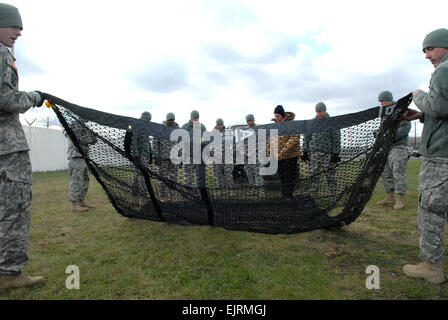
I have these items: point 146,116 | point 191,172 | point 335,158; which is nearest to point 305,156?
point 335,158

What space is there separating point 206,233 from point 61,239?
212 cm

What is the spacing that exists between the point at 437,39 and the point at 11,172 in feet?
14.0

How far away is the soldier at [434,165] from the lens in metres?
2.77

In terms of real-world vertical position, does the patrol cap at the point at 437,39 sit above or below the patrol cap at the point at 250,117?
below

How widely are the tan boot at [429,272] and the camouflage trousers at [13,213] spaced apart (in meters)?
3.84

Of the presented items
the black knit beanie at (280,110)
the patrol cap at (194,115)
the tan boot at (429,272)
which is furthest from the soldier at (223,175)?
the patrol cap at (194,115)

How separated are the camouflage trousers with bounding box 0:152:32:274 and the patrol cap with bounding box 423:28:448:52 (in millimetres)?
4138

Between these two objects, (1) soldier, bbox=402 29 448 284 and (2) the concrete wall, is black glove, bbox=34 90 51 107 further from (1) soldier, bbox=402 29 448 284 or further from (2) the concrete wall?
(2) the concrete wall

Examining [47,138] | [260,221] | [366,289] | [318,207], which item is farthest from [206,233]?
[47,138]

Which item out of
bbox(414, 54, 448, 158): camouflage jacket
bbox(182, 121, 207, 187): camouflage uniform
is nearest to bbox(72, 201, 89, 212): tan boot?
bbox(182, 121, 207, 187): camouflage uniform

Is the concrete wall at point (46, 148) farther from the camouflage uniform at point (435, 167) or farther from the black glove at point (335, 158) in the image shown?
the camouflage uniform at point (435, 167)

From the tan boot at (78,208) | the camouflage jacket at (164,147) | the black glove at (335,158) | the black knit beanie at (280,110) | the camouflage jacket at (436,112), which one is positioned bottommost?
the tan boot at (78,208)

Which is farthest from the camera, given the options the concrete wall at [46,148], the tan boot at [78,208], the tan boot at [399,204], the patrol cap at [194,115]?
the concrete wall at [46,148]

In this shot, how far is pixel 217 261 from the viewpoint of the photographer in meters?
3.53
